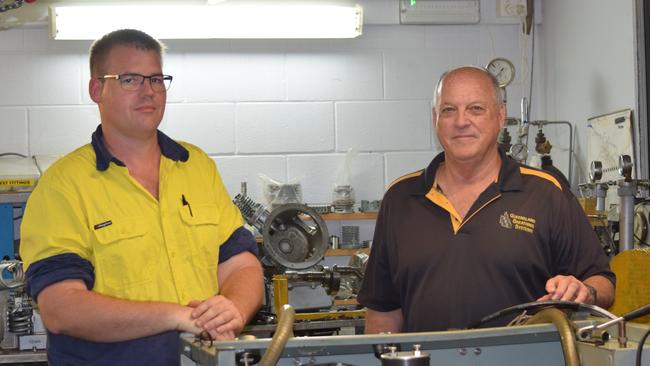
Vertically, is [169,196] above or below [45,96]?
below

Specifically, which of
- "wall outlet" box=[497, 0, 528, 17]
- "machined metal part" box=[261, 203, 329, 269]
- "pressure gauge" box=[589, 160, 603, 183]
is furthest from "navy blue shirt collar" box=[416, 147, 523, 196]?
"wall outlet" box=[497, 0, 528, 17]

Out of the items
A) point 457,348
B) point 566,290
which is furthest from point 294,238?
point 457,348

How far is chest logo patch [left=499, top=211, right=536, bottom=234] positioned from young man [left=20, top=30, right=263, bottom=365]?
597 millimetres

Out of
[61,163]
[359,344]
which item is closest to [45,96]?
[61,163]

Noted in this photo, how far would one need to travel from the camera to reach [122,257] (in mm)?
2123

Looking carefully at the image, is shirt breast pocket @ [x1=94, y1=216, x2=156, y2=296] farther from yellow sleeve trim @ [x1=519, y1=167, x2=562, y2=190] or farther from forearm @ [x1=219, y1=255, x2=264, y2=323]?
yellow sleeve trim @ [x1=519, y1=167, x2=562, y2=190]

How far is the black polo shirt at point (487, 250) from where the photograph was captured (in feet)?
7.34

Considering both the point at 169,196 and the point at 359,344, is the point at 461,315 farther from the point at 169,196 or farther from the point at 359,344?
the point at 359,344

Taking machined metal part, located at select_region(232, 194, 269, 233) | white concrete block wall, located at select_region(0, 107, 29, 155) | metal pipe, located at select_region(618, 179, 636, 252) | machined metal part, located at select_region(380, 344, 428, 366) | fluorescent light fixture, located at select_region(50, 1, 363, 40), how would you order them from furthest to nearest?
white concrete block wall, located at select_region(0, 107, 29, 155)
fluorescent light fixture, located at select_region(50, 1, 363, 40)
machined metal part, located at select_region(232, 194, 269, 233)
metal pipe, located at select_region(618, 179, 636, 252)
machined metal part, located at select_region(380, 344, 428, 366)

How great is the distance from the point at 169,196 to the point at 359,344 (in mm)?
928

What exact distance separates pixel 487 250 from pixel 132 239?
0.82 metres

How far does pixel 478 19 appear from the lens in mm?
5148

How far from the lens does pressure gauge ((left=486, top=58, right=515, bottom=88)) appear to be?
4.90m

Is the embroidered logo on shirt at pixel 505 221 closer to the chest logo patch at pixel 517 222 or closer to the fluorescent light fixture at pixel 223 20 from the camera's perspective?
the chest logo patch at pixel 517 222
